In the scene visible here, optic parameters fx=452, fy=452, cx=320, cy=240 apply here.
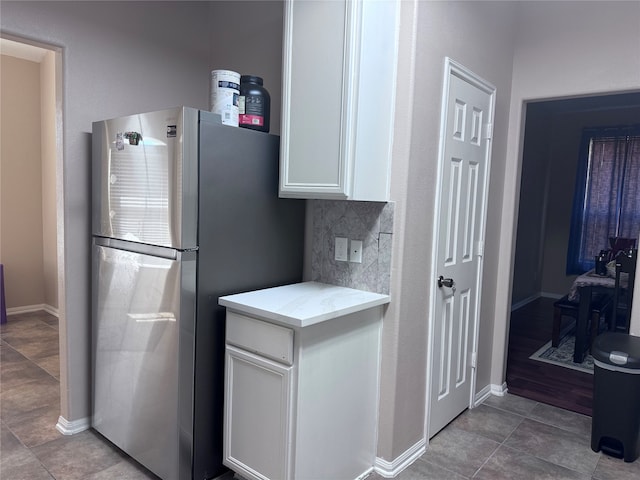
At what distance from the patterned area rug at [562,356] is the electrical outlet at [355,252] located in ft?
8.17

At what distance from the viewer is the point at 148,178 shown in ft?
6.68

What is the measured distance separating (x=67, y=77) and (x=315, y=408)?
6.82 feet

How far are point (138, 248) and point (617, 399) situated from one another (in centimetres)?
251

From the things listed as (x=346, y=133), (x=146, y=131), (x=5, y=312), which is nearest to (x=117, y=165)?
(x=146, y=131)

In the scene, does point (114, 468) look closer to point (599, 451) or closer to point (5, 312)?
point (599, 451)

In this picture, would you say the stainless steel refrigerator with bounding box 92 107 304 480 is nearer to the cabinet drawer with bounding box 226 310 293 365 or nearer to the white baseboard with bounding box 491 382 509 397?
the cabinet drawer with bounding box 226 310 293 365

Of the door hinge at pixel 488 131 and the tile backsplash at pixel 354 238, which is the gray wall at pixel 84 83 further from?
the door hinge at pixel 488 131

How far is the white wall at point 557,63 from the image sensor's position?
101 inches

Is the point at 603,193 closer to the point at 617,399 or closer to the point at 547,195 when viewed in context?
the point at 547,195

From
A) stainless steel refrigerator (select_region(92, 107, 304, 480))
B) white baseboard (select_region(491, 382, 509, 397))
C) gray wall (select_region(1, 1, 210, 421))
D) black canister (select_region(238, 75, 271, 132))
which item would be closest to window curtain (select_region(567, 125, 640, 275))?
white baseboard (select_region(491, 382, 509, 397))

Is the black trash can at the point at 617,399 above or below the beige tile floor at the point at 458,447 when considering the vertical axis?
above

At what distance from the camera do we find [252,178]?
2.17 m

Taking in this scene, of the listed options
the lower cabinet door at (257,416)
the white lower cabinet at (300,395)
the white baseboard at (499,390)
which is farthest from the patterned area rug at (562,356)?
the lower cabinet door at (257,416)

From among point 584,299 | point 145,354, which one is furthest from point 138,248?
point 584,299
